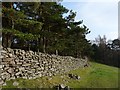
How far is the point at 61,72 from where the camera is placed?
24.6 metres

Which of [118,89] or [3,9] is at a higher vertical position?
[3,9]

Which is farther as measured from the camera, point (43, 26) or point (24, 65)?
point (43, 26)

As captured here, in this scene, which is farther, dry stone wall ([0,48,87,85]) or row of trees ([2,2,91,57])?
row of trees ([2,2,91,57])

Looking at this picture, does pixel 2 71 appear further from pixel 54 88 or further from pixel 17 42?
pixel 17 42

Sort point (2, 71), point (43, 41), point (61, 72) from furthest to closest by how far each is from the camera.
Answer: point (43, 41), point (61, 72), point (2, 71)

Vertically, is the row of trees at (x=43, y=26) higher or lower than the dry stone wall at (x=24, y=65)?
higher

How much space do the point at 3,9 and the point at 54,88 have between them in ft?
22.4

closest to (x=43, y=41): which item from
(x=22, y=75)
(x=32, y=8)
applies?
(x=32, y=8)

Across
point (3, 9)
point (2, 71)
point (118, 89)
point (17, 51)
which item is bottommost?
point (118, 89)

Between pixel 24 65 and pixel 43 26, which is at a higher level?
pixel 43 26

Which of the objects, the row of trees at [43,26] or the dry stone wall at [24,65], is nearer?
the dry stone wall at [24,65]

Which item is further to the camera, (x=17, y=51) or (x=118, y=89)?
(x=118, y=89)

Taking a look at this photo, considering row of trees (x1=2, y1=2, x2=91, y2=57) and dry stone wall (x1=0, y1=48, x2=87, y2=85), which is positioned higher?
row of trees (x1=2, y1=2, x2=91, y2=57)

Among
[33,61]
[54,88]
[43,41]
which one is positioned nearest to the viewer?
[54,88]
